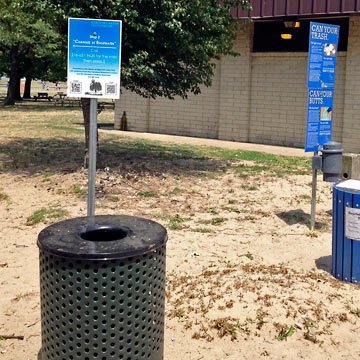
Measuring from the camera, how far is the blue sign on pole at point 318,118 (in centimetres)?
680

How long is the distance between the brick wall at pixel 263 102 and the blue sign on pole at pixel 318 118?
804 cm

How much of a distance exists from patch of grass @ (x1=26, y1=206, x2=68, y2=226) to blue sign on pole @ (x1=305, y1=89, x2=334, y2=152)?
345cm

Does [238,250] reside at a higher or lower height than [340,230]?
lower

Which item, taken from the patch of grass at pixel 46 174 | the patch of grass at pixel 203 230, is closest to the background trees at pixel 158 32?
the patch of grass at pixel 46 174

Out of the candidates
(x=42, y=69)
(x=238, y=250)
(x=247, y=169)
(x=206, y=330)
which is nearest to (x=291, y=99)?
(x=247, y=169)

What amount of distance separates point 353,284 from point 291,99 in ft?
36.8

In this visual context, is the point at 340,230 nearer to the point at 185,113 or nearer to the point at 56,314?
the point at 56,314

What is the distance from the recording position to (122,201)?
876cm

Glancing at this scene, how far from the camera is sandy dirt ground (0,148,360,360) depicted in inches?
173

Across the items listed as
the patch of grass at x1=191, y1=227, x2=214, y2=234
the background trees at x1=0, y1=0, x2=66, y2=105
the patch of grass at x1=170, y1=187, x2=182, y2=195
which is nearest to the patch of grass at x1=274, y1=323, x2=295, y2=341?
the patch of grass at x1=191, y1=227, x2=214, y2=234

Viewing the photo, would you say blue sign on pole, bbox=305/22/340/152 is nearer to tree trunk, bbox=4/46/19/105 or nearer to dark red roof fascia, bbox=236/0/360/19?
dark red roof fascia, bbox=236/0/360/19

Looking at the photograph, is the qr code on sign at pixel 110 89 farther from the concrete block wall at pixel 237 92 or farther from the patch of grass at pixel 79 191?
the concrete block wall at pixel 237 92

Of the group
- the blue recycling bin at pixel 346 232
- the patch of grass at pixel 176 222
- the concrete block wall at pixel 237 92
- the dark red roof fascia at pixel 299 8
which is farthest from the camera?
the concrete block wall at pixel 237 92

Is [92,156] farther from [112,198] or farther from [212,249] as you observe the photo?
[112,198]
